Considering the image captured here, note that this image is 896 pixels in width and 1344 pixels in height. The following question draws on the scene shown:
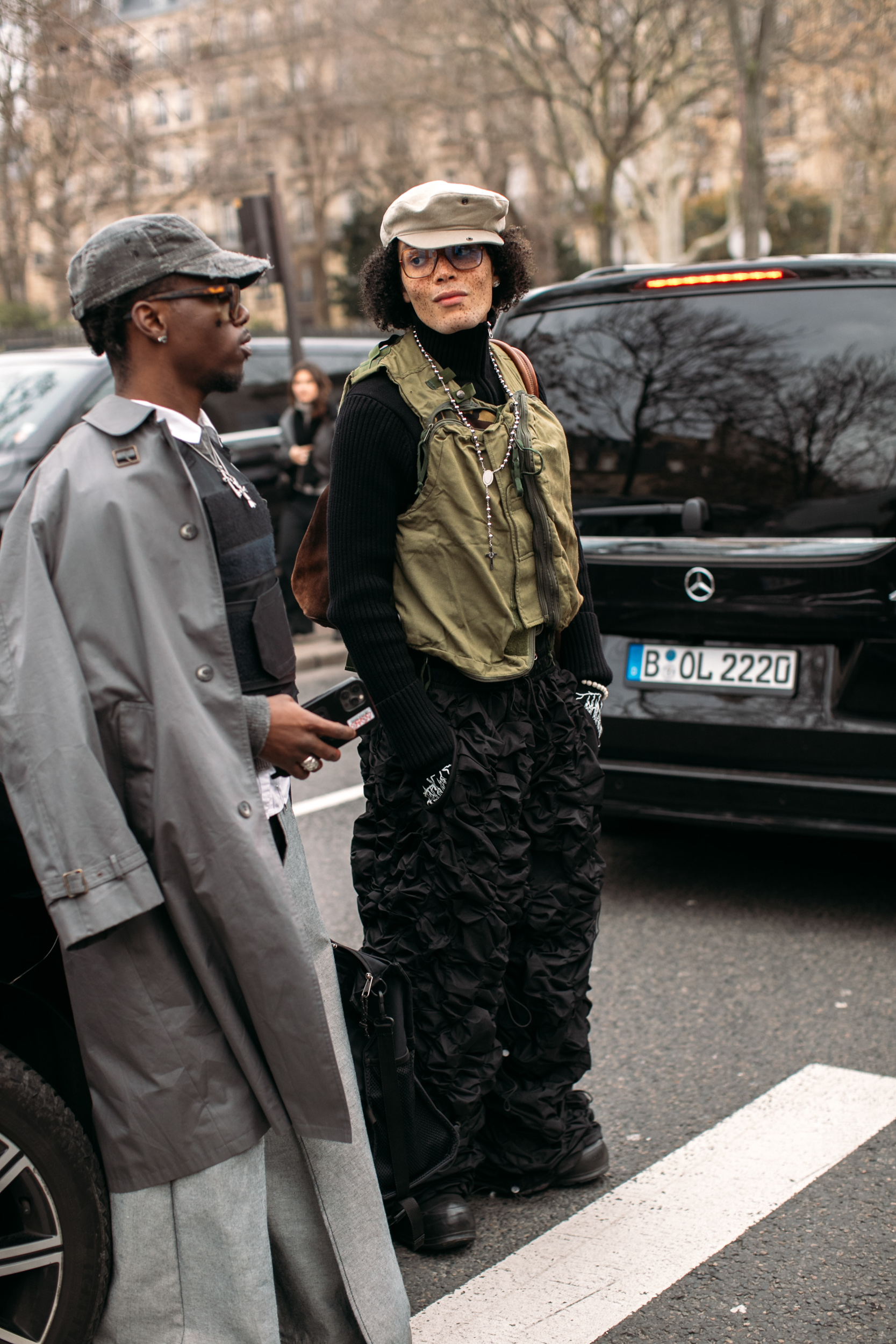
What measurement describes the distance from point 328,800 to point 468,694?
3513 mm

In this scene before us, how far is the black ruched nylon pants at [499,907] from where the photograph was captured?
270 centimetres

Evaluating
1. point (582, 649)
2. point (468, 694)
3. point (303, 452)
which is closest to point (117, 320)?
point (468, 694)

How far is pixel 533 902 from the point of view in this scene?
9.34 ft

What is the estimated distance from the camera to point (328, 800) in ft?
20.1

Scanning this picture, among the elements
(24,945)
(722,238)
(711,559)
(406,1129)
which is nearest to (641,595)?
(711,559)

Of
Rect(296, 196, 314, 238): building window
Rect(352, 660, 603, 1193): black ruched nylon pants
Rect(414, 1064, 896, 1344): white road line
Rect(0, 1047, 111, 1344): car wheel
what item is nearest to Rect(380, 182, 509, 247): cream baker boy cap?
Rect(352, 660, 603, 1193): black ruched nylon pants

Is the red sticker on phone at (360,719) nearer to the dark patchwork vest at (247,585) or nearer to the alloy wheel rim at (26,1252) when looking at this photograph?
the dark patchwork vest at (247,585)

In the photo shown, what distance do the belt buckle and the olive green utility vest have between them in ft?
3.14

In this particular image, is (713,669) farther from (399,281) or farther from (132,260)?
(132,260)

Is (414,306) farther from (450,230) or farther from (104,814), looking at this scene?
(104,814)

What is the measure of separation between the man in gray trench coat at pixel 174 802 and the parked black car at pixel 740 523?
7.14 feet

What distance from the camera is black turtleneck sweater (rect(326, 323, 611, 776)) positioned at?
102 inches

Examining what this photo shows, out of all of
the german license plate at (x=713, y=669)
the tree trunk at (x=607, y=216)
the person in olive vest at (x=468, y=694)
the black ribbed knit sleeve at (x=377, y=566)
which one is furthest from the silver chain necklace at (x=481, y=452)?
the tree trunk at (x=607, y=216)

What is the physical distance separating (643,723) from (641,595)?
394 mm
